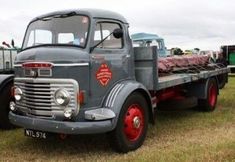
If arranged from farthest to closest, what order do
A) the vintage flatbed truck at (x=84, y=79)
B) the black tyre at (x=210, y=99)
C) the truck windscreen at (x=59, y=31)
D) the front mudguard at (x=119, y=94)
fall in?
the black tyre at (x=210, y=99) < the truck windscreen at (x=59, y=31) < the front mudguard at (x=119, y=94) < the vintage flatbed truck at (x=84, y=79)

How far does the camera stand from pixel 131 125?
269 inches

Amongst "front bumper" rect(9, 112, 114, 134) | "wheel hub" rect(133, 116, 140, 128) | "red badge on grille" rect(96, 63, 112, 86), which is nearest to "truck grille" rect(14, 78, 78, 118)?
"front bumper" rect(9, 112, 114, 134)

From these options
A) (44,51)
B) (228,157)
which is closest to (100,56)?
(44,51)

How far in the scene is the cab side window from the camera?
6.78m

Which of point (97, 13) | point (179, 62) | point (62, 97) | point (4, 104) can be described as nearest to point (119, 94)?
point (62, 97)

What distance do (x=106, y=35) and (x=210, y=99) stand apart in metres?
4.51

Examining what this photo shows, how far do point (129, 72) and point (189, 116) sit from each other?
3.17m

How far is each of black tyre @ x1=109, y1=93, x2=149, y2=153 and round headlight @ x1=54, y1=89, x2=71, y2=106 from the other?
2.73ft

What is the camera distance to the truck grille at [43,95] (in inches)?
246

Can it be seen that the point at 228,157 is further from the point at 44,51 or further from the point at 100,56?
the point at 44,51

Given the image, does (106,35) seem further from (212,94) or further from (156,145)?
(212,94)

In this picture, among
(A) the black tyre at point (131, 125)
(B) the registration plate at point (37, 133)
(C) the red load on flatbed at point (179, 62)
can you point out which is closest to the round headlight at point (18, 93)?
(B) the registration plate at point (37, 133)

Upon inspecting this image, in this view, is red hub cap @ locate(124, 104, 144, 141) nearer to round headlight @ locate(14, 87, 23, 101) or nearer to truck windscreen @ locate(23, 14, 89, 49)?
truck windscreen @ locate(23, 14, 89, 49)

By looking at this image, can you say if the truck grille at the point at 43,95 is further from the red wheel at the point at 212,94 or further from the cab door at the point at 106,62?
the red wheel at the point at 212,94
